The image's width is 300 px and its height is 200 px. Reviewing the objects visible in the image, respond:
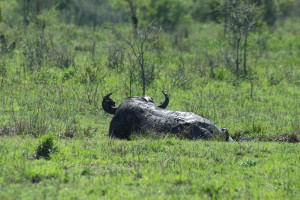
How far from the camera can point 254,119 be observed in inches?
536

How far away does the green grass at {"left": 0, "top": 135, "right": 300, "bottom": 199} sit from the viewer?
736 cm

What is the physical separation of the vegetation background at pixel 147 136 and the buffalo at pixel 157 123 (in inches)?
15.0

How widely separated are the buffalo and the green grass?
1.75 ft

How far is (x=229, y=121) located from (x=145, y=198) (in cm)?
663

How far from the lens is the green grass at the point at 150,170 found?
24.1 ft

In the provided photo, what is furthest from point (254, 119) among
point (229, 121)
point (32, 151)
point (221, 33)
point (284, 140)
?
point (221, 33)

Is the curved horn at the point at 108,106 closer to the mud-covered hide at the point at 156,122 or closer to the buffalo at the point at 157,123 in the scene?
the buffalo at the point at 157,123

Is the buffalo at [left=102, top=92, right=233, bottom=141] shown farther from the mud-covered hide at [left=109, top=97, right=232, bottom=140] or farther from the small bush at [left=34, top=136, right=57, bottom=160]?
the small bush at [left=34, top=136, right=57, bottom=160]

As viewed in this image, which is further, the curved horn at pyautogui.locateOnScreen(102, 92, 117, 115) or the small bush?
the curved horn at pyautogui.locateOnScreen(102, 92, 117, 115)

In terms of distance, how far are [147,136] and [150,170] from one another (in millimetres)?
2648

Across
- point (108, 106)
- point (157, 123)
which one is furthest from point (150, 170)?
point (108, 106)

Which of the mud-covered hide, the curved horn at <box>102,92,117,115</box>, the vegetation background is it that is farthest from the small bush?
the curved horn at <box>102,92,117,115</box>

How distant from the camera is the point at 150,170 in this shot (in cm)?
838

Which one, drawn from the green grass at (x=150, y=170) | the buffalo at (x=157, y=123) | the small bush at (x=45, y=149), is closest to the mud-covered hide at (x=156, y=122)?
the buffalo at (x=157, y=123)
